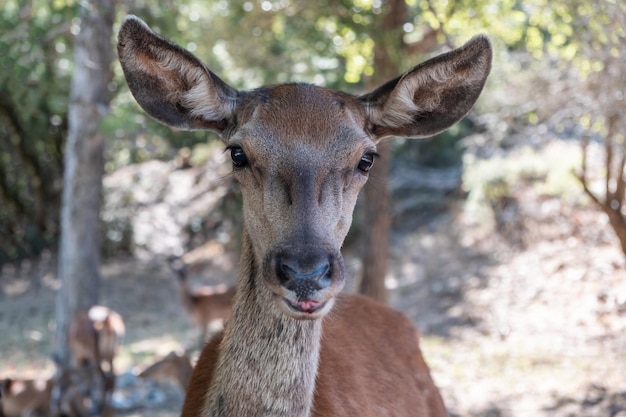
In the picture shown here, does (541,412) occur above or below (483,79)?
below

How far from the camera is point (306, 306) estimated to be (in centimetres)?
273

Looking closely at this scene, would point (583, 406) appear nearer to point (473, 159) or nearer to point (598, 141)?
point (598, 141)

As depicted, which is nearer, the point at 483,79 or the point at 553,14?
the point at 483,79

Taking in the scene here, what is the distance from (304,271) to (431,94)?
1262mm

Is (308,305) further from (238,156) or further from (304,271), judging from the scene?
(238,156)

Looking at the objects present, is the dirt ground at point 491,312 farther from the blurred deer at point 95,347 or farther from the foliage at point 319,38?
the foliage at point 319,38

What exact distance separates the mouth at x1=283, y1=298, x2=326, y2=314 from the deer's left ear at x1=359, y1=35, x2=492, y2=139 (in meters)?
1.07

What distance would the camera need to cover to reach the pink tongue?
2719 millimetres

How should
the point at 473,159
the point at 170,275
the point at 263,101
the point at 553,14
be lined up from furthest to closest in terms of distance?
the point at 170,275 < the point at 473,159 < the point at 553,14 < the point at 263,101

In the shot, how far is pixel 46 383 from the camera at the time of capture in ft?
27.0

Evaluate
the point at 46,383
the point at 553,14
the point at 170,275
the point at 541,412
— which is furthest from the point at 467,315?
the point at 170,275

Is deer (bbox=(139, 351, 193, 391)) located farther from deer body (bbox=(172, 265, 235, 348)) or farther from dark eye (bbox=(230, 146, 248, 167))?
dark eye (bbox=(230, 146, 248, 167))

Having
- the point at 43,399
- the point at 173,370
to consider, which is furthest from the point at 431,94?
the point at 43,399

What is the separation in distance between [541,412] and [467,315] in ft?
12.5
